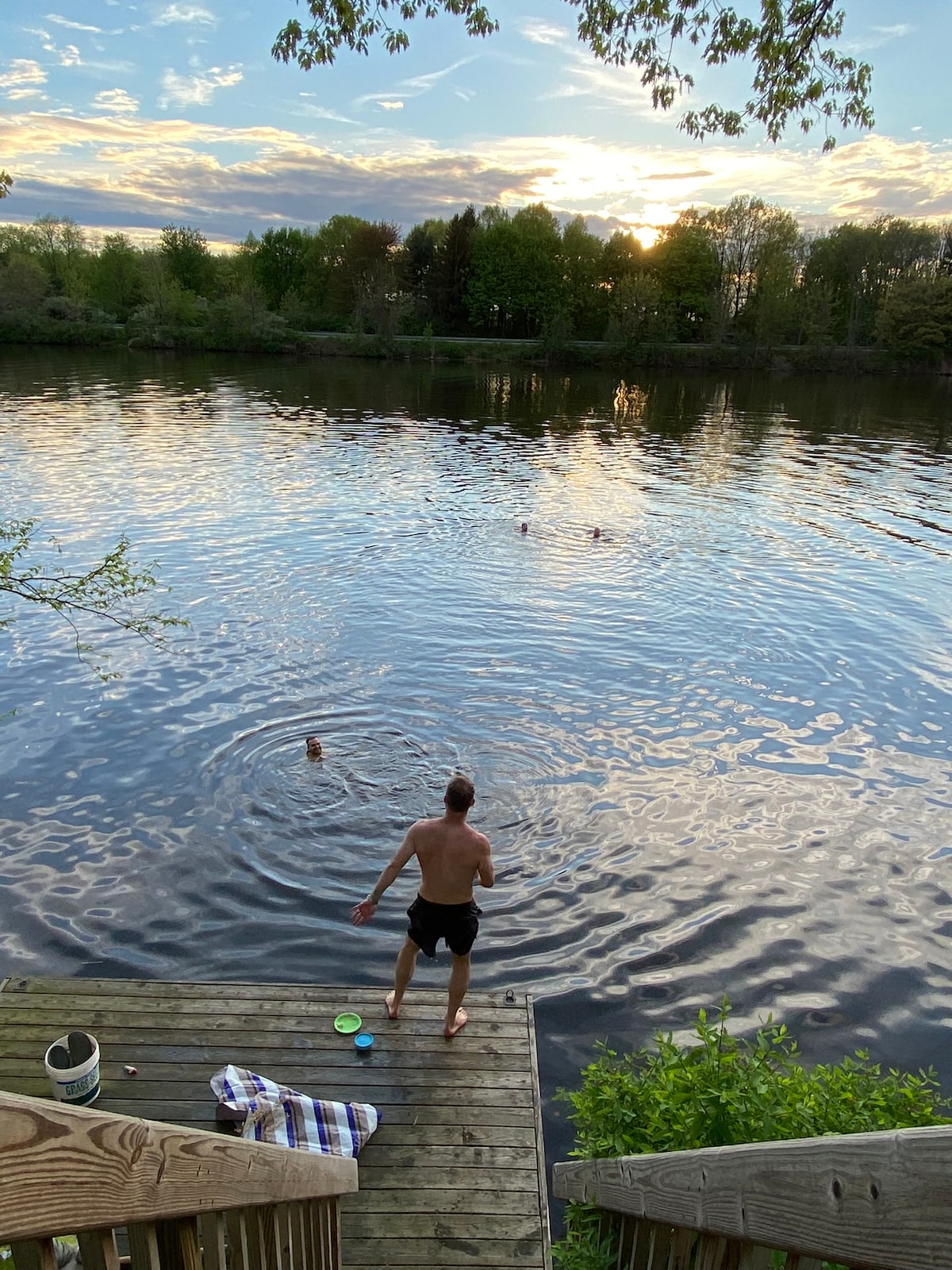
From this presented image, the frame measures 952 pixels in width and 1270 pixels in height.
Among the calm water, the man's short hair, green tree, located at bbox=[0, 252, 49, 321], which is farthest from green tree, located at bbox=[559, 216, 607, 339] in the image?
the man's short hair

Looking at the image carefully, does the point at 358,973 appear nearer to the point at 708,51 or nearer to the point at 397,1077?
the point at 397,1077

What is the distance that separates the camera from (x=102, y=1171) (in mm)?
1481

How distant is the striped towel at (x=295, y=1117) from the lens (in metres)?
5.38

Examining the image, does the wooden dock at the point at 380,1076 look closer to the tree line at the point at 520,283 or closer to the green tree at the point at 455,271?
the tree line at the point at 520,283

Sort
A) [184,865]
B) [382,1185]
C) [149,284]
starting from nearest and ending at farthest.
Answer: [382,1185] < [184,865] < [149,284]

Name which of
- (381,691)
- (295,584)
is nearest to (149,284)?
(295,584)

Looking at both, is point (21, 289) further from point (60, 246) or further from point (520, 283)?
point (520, 283)

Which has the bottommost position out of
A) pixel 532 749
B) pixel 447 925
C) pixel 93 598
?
pixel 532 749

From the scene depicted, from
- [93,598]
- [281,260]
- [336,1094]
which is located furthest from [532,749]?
[281,260]

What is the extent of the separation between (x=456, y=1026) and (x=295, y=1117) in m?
1.47

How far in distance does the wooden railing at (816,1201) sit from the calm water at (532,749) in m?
4.39

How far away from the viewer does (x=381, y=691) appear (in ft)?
43.6

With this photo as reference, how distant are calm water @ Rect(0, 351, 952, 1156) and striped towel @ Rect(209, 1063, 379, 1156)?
5.67 ft

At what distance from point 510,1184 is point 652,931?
3707 millimetres
